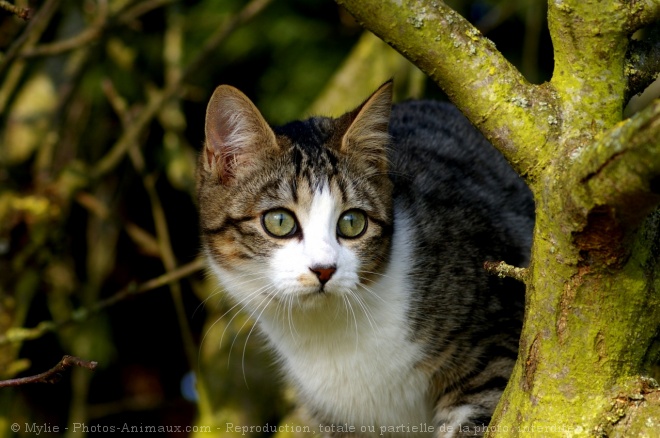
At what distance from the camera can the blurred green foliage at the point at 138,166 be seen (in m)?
3.82

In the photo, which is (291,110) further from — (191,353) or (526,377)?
(526,377)

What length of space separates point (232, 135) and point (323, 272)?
2.13 feet

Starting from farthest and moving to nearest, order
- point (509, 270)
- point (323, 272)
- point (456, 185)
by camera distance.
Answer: point (456, 185) < point (323, 272) < point (509, 270)

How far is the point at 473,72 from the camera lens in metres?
1.79

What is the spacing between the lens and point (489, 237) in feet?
9.48

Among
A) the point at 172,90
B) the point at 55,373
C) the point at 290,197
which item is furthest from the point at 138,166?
the point at 55,373

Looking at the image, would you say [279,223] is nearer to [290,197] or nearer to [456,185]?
[290,197]

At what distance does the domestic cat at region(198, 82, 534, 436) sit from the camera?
258 cm

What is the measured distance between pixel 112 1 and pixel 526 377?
11.4 feet

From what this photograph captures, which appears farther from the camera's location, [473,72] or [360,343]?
[360,343]

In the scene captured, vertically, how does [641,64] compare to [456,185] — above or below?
above

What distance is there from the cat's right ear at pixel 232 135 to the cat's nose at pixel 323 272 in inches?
21.7

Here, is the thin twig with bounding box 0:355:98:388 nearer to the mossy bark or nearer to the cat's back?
the mossy bark

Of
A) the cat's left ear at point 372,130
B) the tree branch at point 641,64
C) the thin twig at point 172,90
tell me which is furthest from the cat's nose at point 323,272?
the thin twig at point 172,90
